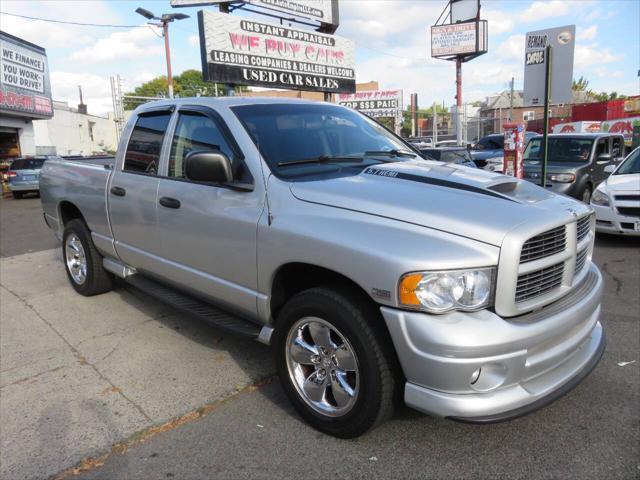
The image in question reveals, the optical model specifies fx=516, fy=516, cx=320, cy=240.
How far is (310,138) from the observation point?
3.63m

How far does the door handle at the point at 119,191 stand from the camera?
175 inches

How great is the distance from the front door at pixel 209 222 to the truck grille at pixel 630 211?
21.9 ft

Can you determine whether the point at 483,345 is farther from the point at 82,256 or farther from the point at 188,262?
the point at 82,256

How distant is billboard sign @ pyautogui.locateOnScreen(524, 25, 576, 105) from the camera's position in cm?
873

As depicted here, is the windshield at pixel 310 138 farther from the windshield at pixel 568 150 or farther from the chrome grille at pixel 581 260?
the windshield at pixel 568 150

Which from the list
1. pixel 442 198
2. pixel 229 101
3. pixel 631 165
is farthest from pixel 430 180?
pixel 631 165

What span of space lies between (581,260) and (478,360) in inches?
46.4

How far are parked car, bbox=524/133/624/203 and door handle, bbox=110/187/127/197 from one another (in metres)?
8.16

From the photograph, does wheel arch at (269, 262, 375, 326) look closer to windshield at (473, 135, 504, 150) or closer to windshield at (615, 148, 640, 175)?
windshield at (615, 148, 640, 175)

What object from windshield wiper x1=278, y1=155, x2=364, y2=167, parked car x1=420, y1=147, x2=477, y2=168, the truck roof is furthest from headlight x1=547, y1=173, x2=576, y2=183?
windshield wiper x1=278, y1=155, x2=364, y2=167

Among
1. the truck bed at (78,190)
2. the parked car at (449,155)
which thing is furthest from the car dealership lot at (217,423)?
the parked car at (449,155)

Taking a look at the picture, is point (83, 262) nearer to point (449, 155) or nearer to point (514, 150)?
point (514, 150)

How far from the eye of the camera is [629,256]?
7176 mm

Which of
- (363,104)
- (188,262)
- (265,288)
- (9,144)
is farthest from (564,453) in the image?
(363,104)
